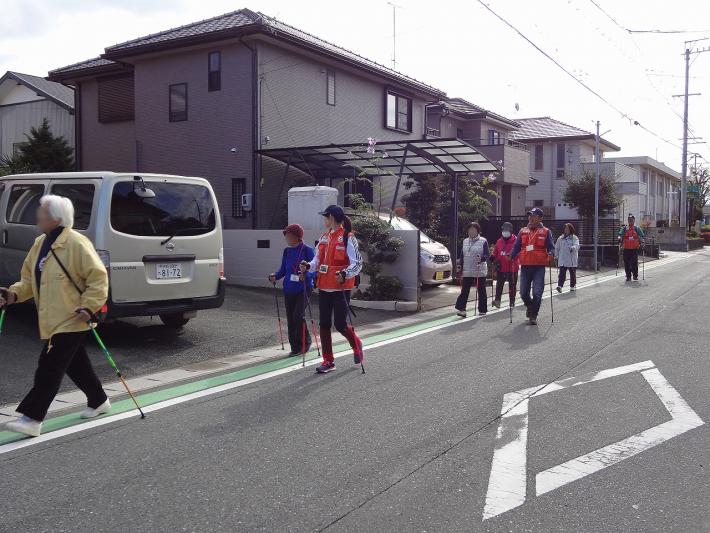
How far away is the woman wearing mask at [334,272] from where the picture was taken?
782 centimetres

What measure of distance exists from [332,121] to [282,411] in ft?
55.2

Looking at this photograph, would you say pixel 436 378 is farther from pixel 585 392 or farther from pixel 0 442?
pixel 0 442

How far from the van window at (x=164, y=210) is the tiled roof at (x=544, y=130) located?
1395 inches

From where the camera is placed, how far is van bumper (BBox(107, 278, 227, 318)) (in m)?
8.41

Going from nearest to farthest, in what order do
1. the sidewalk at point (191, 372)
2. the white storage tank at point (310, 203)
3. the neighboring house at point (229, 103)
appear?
the sidewalk at point (191, 372)
the white storage tank at point (310, 203)
the neighboring house at point (229, 103)

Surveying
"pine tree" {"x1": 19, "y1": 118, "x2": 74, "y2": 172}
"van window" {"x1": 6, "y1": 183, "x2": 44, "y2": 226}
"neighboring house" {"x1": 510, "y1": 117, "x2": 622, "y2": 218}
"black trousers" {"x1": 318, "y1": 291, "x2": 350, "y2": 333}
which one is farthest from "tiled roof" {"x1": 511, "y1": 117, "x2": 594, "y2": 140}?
"black trousers" {"x1": 318, "y1": 291, "x2": 350, "y2": 333}

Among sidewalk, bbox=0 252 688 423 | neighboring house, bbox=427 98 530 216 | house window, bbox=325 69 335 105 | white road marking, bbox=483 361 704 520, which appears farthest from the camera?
neighboring house, bbox=427 98 530 216

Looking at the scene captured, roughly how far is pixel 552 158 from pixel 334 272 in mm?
38945

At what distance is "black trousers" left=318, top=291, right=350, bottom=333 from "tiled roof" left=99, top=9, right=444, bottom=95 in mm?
12106

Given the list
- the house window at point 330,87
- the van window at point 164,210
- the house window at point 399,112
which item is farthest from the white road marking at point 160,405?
the house window at point 399,112

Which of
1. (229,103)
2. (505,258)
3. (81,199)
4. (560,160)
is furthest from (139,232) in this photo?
(560,160)

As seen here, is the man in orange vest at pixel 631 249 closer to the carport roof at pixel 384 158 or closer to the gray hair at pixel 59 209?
the carport roof at pixel 384 158

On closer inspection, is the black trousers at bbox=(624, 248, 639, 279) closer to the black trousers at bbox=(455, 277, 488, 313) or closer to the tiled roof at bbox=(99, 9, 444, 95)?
the black trousers at bbox=(455, 277, 488, 313)

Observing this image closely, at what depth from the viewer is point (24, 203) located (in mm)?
9711
